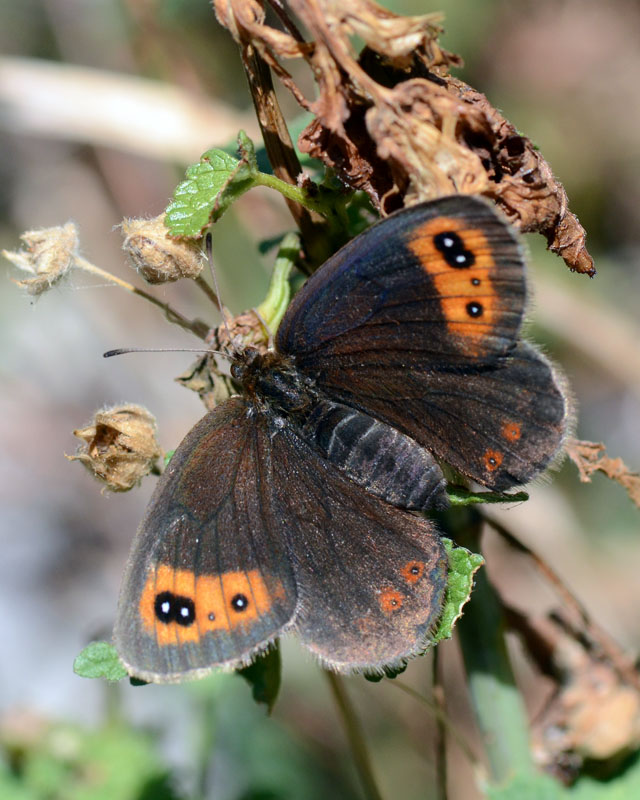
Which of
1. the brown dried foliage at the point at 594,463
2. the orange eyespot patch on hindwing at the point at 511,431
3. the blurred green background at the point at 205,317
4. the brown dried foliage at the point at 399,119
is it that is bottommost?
the blurred green background at the point at 205,317

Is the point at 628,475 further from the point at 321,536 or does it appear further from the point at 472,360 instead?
the point at 321,536

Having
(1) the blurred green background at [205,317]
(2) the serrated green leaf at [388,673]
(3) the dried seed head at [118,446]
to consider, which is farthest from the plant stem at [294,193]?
(1) the blurred green background at [205,317]

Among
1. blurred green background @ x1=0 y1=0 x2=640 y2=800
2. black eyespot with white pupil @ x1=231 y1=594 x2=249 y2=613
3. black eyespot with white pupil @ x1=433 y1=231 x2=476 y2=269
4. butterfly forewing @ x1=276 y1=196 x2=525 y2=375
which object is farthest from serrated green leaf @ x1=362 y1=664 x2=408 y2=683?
blurred green background @ x1=0 y1=0 x2=640 y2=800

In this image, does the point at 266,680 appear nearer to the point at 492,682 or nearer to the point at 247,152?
the point at 492,682

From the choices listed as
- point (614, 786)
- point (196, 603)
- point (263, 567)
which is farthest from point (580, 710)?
point (196, 603)

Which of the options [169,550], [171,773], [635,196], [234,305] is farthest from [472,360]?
[635,196]

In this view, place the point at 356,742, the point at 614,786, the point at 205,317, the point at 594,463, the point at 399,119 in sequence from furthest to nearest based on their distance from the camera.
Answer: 1. the point at 205,317
2. the point at 356,742
3. the point at 614,786
4. the point at 594,463
5. the point at 399,119

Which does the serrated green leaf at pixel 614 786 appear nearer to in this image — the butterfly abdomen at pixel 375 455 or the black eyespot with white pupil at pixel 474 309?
the butterfly abdomen at pixel 375 455
